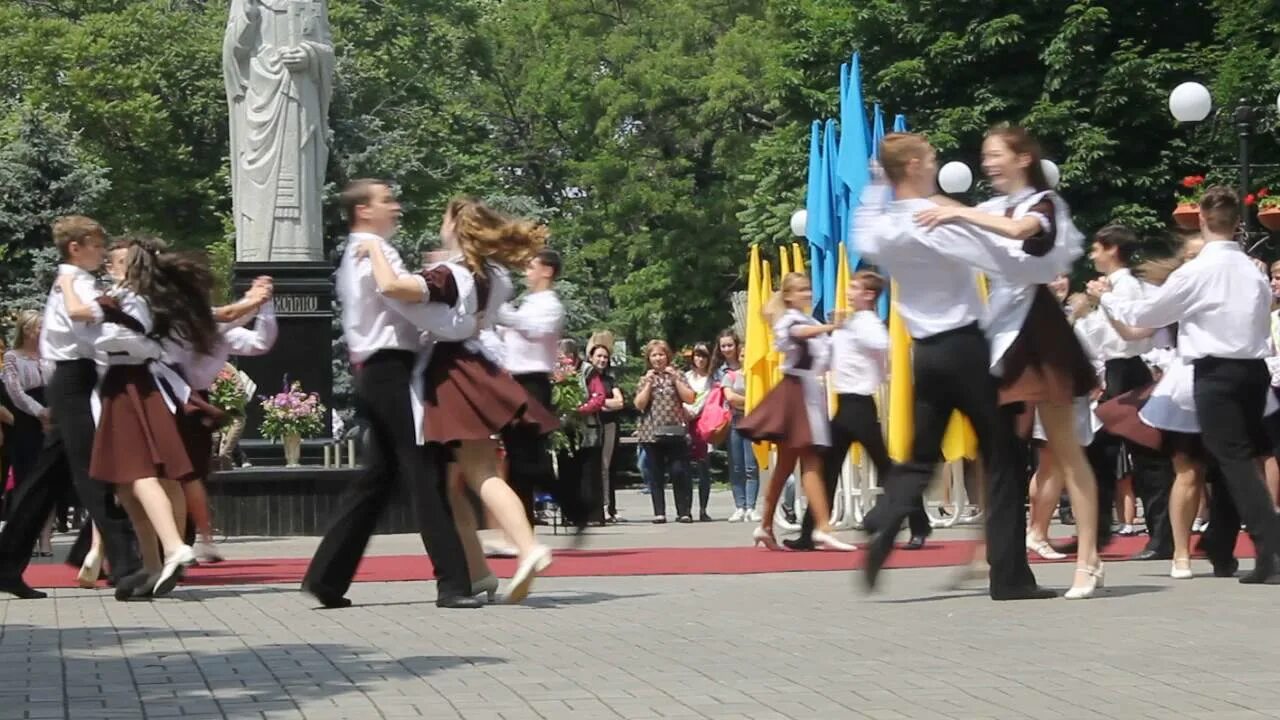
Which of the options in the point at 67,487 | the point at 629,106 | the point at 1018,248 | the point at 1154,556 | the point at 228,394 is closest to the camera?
the point at 1018,248

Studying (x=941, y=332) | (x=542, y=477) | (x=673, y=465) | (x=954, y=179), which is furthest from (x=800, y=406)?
(x=954, y=179)

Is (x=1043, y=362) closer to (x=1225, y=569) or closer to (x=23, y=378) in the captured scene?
(x=1225, y=569)

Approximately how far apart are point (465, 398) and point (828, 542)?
5366 mm

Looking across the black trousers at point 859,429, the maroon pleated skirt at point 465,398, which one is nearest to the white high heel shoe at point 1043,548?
the black trousers at point 859,429

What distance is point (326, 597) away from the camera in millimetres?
11141

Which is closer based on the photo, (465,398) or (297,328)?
(465,398)

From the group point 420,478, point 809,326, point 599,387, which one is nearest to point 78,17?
point 599,387

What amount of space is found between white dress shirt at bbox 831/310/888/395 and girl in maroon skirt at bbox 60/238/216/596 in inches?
176

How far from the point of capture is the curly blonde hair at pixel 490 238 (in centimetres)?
1111

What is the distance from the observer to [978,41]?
42375 millimetres

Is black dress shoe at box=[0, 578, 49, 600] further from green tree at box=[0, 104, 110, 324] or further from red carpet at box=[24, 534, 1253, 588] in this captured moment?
green tree at box=[0, 104, 110, 324]

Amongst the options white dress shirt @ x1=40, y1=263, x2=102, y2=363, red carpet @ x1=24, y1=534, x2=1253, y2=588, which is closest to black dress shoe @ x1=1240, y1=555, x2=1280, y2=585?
red carpet @ x1=24, y1=534, x2=1253, y2=588

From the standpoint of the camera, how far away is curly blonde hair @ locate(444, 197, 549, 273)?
1111 centimetres

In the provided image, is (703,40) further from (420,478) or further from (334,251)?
(420,478)
